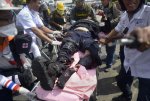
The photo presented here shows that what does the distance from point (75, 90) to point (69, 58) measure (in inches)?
27.2

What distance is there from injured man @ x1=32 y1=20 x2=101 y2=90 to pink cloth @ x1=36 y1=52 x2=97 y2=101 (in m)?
0.06

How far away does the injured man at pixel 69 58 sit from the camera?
312 cm

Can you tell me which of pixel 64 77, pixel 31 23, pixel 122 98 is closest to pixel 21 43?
pixel 64 77

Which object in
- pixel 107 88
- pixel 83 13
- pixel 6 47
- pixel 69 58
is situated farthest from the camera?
pixel 83 13

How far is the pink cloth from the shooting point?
315cm

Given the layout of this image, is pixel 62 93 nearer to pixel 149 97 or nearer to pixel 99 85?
pixel 149 97

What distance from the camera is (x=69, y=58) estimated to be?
3.86m

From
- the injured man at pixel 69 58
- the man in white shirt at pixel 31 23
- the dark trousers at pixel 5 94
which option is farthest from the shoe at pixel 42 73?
the man in white shirt at pixel 31 23

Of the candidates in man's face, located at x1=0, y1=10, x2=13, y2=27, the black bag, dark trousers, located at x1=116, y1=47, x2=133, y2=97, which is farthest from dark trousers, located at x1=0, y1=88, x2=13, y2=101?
dark trousers, located at x1=116, y1=47, x2=133, y2=97

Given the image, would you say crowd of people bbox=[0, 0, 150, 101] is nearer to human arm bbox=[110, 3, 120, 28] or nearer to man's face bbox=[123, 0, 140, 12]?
man's face bbox=[123, 0, 140, 12]

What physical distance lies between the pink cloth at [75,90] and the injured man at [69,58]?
0.06 meters

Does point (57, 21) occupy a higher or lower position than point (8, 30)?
lower

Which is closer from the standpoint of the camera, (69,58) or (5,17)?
(5,17)

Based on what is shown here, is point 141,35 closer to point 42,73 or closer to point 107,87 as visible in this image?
point 42,73
